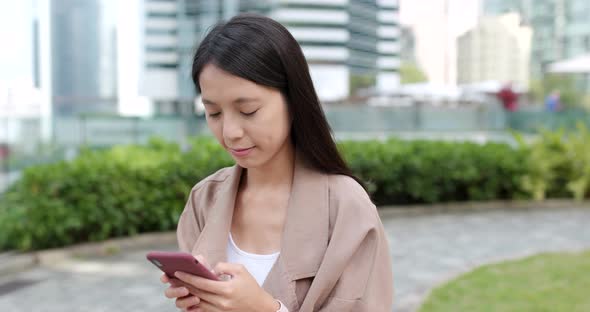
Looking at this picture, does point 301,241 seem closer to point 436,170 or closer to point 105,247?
point 105,247

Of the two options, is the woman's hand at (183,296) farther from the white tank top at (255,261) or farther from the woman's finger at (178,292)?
the white tank top at (255,261)

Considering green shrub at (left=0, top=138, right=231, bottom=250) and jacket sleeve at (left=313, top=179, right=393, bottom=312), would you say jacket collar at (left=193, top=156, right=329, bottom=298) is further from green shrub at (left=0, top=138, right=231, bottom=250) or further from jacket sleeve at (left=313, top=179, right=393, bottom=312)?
green shrub at (left=0, top=138, right=231, bottom=250)

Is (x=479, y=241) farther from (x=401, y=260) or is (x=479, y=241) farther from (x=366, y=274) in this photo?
(x=366, y=274)

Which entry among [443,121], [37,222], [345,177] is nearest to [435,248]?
[37,222]

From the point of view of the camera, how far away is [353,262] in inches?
54.2

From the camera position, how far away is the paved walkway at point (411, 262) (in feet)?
16.5

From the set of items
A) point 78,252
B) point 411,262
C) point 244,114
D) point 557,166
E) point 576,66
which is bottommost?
point 411,262

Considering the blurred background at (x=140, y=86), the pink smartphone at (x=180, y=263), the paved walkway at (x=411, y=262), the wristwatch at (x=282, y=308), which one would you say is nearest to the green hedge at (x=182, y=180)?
the paved walkway at (x=411, y=262)

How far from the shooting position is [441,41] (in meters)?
145

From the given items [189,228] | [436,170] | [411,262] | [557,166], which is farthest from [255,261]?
[557,166]

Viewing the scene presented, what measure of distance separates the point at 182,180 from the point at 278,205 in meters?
5.69

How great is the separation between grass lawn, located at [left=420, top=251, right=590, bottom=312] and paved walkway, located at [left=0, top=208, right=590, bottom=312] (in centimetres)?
23

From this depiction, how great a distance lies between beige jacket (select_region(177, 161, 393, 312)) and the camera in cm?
136

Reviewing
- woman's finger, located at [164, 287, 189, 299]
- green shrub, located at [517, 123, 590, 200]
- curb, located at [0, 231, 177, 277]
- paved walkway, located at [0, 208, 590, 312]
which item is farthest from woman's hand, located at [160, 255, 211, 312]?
green shrub, located at [517, 123, 590, 200]
